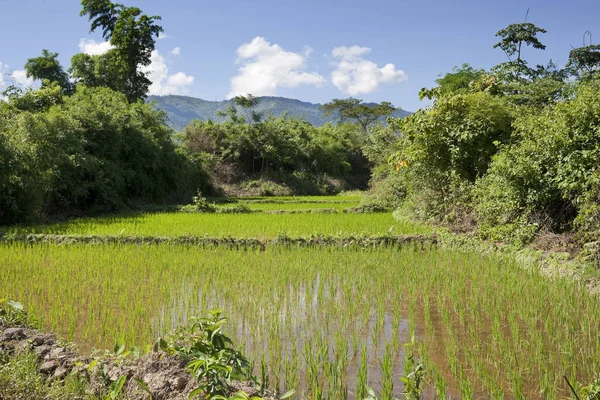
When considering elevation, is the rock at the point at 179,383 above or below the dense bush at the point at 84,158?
below

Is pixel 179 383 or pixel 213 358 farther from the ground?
pixel 213 358

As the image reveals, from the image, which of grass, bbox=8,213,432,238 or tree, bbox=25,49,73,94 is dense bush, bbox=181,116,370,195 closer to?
tree, bbox=25,49,73,94

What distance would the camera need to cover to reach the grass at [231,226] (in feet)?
32.0

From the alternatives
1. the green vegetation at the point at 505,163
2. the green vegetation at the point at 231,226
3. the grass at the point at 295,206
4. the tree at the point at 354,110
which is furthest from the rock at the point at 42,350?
the tree at the point at 354,110

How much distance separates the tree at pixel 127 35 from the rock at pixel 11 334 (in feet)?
78.8

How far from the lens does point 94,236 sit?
8.89 metres

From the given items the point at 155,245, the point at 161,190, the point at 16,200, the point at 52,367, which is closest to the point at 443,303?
the point at 52,367

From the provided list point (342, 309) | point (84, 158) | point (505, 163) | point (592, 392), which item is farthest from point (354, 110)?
point (592, 392)

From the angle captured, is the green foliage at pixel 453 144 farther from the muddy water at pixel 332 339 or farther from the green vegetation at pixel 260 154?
the green vegetation at pixel 260 154

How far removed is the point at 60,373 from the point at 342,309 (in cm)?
278

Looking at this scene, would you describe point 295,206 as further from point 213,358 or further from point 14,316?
point 213,358

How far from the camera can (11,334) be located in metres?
3.75

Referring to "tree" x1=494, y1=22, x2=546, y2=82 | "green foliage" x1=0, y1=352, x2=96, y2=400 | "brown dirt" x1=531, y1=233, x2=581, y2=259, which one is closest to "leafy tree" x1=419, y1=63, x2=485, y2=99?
"tree" x1=494, y1=22, x2=546, y2=82

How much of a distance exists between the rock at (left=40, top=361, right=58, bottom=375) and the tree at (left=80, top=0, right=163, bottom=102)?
80.8 ft
